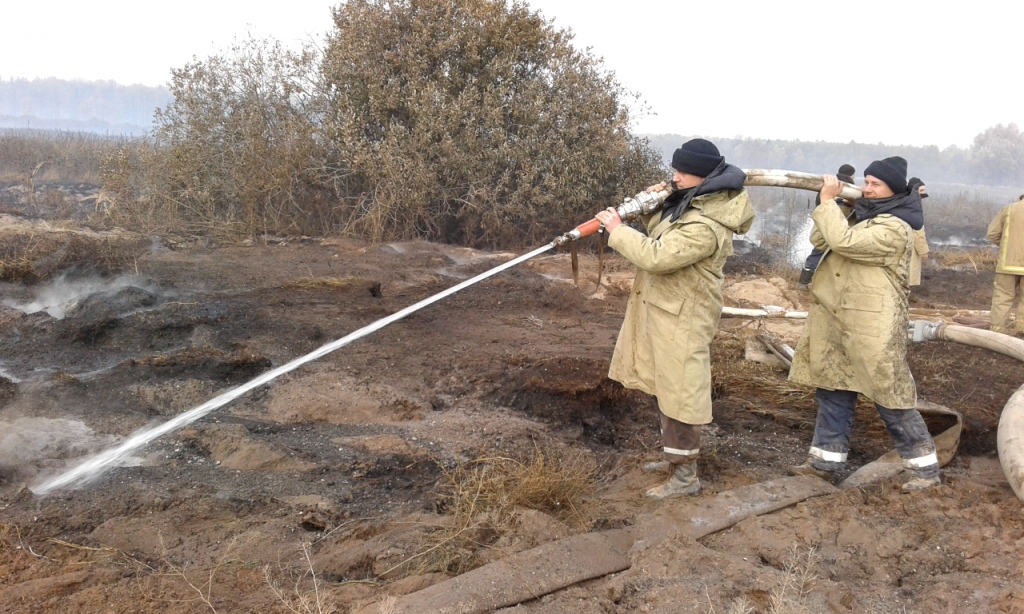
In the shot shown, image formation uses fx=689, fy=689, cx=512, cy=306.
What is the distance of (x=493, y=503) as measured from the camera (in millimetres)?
3453

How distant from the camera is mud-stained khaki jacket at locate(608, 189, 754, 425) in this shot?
137 inches

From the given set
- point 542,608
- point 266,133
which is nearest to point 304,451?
point 542,608

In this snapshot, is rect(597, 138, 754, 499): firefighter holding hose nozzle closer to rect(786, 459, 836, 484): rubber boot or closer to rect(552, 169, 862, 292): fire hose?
rect(552, 169, 862, 292): fire hose

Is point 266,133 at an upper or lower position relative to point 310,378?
upper

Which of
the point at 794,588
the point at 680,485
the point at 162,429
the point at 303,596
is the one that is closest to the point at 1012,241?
the point at 680,485

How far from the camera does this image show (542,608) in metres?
2.58

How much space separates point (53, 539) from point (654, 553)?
2.75 meters

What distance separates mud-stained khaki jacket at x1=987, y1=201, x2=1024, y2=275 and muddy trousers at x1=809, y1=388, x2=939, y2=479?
4929 millimetres

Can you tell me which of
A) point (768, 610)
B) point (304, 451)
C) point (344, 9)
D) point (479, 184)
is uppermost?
point (344, 9)

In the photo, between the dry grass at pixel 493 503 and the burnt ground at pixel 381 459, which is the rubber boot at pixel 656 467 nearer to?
the burnt ground at pixel 381 459

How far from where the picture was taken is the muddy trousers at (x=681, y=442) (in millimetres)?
3709

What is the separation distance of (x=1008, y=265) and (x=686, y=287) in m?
6.21

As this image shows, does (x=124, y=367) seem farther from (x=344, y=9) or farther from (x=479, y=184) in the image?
(x=344, y=9)

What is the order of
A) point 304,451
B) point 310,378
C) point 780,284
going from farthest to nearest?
point 780,284, point 310,378, point 304,451
